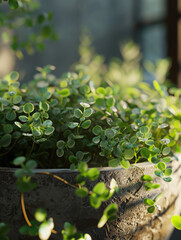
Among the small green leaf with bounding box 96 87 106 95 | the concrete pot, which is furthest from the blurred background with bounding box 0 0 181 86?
the concrete pot

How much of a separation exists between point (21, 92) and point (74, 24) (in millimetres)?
2596

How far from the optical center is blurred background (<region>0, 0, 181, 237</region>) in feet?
8.39

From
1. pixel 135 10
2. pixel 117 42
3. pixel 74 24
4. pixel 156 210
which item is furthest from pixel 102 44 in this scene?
pixel 156 210

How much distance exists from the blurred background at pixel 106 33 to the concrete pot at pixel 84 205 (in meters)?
1.88

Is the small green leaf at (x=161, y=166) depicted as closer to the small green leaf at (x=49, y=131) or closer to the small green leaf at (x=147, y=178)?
the small green leaf at (x=147, y=178)

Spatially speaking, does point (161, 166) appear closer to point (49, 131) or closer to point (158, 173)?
point (158, 173)

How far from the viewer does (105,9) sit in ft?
10.5

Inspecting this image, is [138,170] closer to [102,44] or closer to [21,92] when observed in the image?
[21,92]

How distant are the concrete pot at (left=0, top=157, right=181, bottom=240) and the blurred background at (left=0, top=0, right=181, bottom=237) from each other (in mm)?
1876

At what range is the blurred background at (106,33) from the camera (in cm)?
256

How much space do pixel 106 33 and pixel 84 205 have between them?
3.22 meters

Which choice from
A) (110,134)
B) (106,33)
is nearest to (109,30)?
(106,33)

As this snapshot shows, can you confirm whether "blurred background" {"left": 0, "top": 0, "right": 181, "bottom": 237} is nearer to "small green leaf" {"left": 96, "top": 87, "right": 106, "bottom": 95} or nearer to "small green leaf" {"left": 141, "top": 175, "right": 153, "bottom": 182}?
"small green leaf" {"left": 96, "top": 87, "right": 106, "bottom": 95}

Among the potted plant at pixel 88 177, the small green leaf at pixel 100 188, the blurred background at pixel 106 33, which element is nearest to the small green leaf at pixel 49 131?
the potted plant at pixel 88 177
